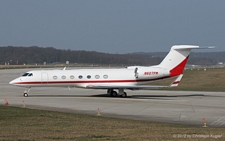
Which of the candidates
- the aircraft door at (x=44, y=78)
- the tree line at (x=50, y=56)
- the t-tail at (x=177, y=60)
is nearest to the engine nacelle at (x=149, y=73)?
the t-tail at (x=177, y=60)

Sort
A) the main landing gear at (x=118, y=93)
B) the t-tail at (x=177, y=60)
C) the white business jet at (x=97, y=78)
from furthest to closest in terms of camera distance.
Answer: the t-tail at (x=177, y=60), the main landing gear at (x=118, y=93), the white business jet at (x=97, y=78)

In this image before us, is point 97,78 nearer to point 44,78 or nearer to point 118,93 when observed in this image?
point 118,93

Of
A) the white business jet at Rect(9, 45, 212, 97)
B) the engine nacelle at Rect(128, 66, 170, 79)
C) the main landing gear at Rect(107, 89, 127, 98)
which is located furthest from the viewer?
the main landing gear at Rect(107, 89, 127, 98)

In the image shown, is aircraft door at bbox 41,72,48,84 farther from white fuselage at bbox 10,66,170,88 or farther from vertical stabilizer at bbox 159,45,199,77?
vertical stabilizer at bbox 159,45,199,77

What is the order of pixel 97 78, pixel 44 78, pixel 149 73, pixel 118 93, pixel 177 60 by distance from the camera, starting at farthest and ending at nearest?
pixel 177 60
pixel 118 93
pixel 97 78
pixel 44 78
pixel 149 73

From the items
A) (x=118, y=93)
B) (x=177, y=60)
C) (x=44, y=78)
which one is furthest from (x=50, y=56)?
(x=177, y=60)

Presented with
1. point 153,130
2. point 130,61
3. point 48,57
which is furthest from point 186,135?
point 48,57

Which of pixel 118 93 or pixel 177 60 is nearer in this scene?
pixel 118 93

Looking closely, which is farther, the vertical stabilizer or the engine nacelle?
the vertical stabilizer

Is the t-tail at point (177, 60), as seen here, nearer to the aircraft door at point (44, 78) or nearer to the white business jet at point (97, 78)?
the white business jet at point (97, 78)

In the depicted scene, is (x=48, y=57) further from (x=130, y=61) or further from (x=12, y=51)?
(x=130, y=61)

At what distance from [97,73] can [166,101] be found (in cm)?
670

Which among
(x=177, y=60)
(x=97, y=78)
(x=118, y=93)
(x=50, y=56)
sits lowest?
(x=118, y=93)

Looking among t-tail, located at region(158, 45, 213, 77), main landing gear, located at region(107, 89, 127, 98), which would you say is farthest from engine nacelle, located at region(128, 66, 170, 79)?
main landing gear, located at region(107, 89, 127, 98)
